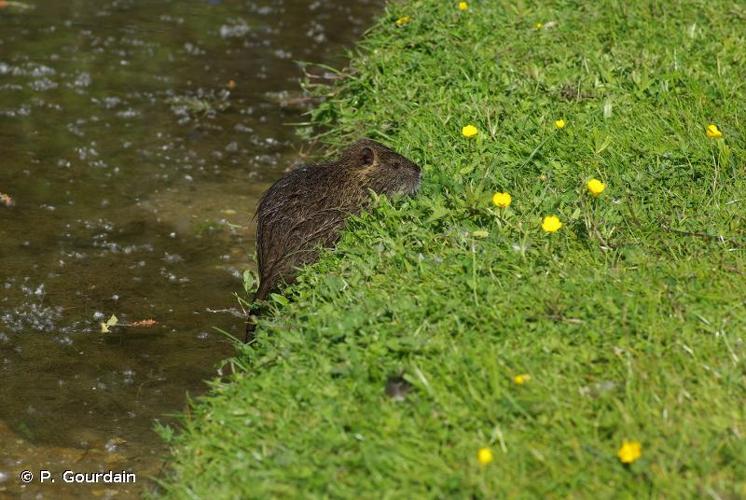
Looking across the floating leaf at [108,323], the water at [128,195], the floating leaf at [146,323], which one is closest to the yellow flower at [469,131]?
the water at [128,195]

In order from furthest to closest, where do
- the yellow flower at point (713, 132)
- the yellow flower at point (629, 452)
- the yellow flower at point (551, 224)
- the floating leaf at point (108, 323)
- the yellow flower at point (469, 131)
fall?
the yellow flower at point (469, 131) < the floating leaf at point (108, 323) < the yellow flower at point (713, 132) < the yellow flower at point (551, 224) < the yellow flower at point (629, 452)

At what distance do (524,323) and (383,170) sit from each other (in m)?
1.83

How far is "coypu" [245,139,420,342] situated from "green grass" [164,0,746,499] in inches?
6.3

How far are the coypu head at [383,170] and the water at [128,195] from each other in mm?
Answer: 1071

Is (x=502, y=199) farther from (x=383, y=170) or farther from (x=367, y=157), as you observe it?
(x=367, y=157)

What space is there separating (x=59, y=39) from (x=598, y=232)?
7.25m

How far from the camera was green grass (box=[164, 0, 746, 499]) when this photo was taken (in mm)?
3688

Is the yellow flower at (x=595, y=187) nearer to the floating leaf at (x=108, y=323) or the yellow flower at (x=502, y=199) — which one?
the yellow flower at (x=502, y=199)

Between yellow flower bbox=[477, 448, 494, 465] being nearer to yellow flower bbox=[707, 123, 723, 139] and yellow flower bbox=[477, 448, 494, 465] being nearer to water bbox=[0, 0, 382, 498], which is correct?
water bbox=[0, 0, 382, 498]

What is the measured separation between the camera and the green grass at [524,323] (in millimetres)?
3688

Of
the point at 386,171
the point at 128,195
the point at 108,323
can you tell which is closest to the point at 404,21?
the point at 128,195

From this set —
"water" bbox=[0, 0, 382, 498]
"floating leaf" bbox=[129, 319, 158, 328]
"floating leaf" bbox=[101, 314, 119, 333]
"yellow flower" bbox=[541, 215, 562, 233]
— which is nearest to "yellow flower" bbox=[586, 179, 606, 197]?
"yellow flower" bbox=[541, 215, 562, 233]

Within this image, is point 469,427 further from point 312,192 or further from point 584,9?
point 584,9

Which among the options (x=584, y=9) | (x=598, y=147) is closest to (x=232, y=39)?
(x=584, y=9)
